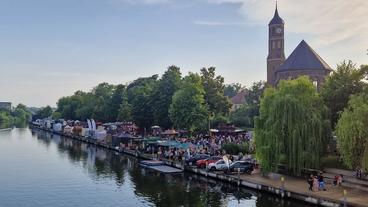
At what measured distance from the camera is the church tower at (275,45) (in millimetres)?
117562

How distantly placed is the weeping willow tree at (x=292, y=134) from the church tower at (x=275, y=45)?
75.4 meters

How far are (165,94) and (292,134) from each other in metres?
49.2

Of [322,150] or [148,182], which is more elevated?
[322,150]

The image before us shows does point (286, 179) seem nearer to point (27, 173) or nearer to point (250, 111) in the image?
point (27, 173)

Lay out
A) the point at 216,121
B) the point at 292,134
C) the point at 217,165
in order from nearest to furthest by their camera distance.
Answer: the point at 292,134 < the point at 217,165 < the point at 216,121

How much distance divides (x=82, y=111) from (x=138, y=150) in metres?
89.0

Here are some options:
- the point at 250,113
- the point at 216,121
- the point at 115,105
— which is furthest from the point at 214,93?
the point at 115,105

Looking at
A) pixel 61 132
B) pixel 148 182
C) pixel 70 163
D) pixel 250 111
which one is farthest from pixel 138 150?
pixel 61 132

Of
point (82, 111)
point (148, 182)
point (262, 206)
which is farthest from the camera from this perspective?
point (82, 111)

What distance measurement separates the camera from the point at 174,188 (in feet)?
140

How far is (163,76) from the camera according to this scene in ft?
305

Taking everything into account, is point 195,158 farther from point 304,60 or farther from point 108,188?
point 304,60

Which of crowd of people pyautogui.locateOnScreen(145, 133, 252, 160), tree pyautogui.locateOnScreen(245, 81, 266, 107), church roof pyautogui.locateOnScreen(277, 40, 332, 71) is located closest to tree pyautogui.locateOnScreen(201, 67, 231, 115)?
tree pyautogui.locateOnScreen(245, 81, 266, 107)

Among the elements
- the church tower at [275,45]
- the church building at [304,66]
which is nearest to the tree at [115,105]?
the church tower at [275,45]
